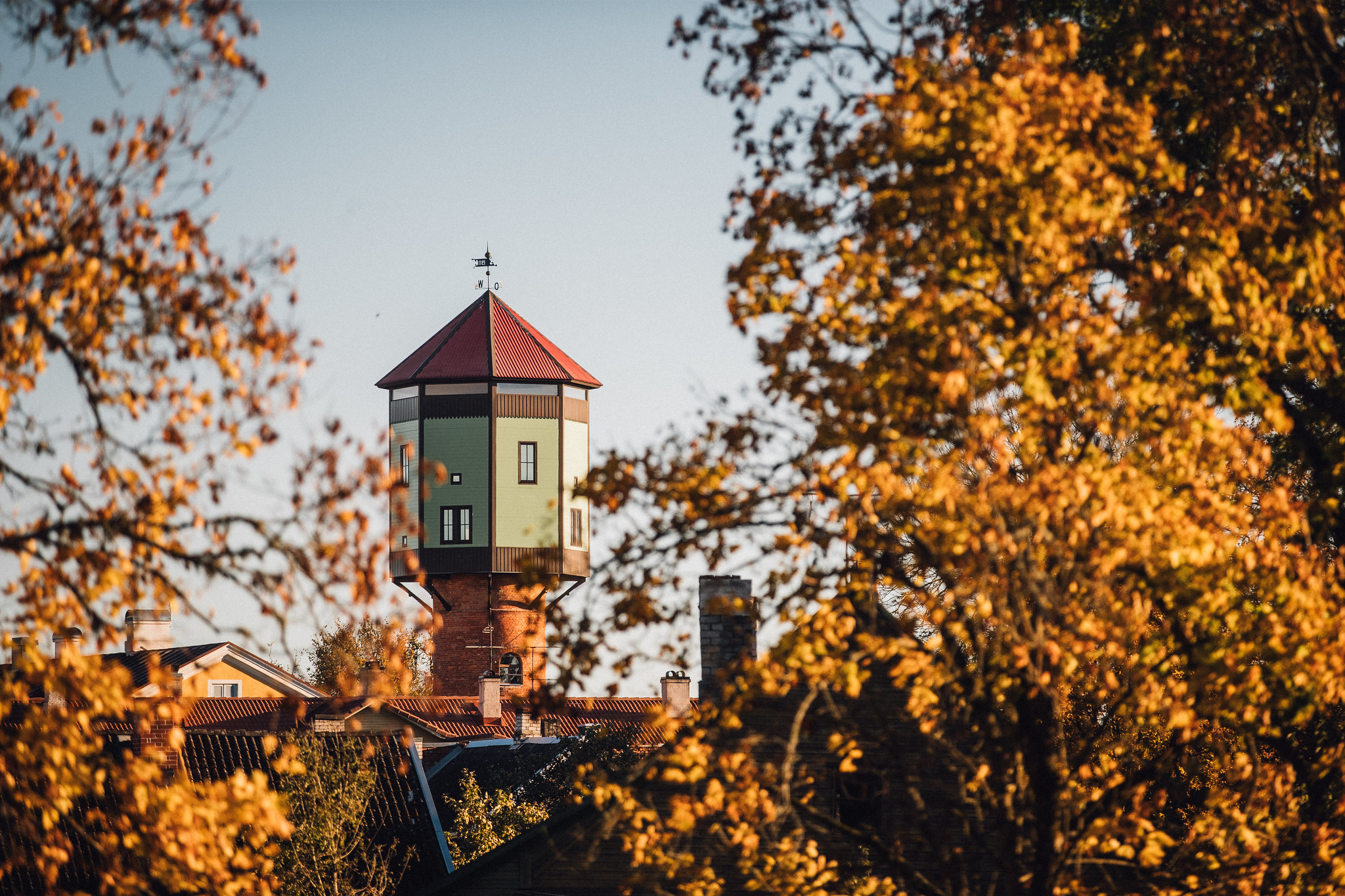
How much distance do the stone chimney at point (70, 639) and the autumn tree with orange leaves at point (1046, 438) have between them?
3238mm

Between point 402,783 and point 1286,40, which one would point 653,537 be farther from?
point 402,783

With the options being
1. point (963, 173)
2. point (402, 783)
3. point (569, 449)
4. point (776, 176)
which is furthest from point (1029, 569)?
point (569, 449)

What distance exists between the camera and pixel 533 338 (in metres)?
A: 55.7

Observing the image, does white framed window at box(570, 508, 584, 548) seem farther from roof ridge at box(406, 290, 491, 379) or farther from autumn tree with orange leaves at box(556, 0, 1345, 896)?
autumn tree with orange leaves at box(556, 0, 1345, 896)

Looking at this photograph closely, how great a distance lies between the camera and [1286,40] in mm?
10617

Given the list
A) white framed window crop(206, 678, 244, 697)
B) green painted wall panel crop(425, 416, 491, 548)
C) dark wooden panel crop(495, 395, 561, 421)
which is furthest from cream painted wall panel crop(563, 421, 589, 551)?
white framed window crop(206, 678, 244, 697)

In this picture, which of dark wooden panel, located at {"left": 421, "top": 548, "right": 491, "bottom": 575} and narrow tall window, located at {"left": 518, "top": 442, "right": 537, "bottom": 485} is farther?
narrow tall window, located at {"left": 518, "top": 442, "right": 537, "bottom": 485}

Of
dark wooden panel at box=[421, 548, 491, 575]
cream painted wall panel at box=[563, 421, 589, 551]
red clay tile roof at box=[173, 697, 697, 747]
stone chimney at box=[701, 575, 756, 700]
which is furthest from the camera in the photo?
cream painted wall panel at box=[563, 421, 589, 551]

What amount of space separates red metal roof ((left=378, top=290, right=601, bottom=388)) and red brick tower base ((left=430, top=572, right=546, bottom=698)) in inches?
298

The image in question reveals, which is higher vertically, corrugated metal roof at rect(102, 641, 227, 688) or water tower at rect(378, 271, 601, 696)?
water tower at rect(378, 271, 601, 696)

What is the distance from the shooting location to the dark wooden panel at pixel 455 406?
171ft

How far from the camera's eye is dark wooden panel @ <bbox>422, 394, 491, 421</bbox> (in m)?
52.1

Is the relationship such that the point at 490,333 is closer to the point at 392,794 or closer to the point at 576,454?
the point at 576,454

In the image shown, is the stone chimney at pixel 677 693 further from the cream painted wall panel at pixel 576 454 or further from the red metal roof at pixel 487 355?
the red metal roof at pixel 487 355
